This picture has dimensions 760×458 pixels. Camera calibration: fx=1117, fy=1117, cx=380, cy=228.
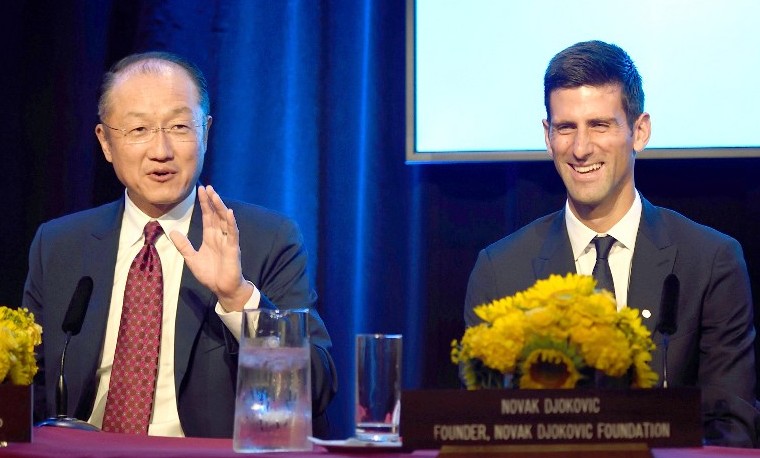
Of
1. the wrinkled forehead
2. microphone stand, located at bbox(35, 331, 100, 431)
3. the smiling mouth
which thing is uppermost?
the wrinkled forehead

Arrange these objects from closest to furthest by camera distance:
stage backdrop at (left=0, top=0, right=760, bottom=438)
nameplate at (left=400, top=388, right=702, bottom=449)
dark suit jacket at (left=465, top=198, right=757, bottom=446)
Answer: nameplate at (left=400, top=388, right=702, bottom=449) < dark suit jacket at (left=465, top=198, right=757, bottom=446) < stage backdrop at (left=0, top=0, right=760, bottom=438)

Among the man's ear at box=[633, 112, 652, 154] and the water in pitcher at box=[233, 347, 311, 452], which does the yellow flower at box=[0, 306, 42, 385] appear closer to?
the water in pitcher at box=[233, 347, 311, 452]

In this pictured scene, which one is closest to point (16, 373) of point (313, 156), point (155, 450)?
point (155, 450)

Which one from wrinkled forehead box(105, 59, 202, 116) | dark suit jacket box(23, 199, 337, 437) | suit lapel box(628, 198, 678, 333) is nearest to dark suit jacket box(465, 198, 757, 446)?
suit lapel box(628, 198, 678, 333)

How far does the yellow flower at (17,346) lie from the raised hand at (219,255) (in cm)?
51

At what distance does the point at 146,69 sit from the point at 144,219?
396 millimetres

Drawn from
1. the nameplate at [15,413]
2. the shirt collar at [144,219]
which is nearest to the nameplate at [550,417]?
the nameplate at [15,413]

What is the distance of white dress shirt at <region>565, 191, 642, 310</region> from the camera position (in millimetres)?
2822

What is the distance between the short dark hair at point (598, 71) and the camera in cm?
283

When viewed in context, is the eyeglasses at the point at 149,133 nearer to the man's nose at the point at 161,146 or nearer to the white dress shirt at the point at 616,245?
the man's nose at the point at 161,146

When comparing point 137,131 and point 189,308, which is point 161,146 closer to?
point 137,131

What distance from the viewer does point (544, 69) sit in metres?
3.43

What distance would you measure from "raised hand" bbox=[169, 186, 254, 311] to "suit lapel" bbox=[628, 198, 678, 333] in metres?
0.95

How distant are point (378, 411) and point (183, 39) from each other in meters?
2.22
